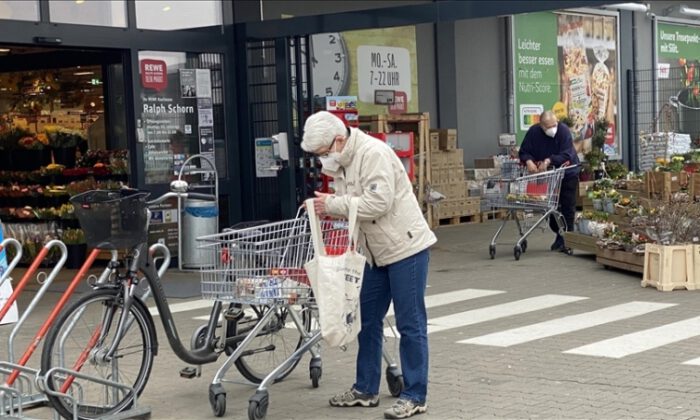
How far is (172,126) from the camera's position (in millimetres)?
14609


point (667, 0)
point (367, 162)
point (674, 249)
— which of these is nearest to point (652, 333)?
point (674, 249)

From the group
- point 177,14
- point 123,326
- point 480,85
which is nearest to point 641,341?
point 123,326

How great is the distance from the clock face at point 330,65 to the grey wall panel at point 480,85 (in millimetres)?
3599

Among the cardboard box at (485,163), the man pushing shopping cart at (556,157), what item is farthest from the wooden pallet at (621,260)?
the cardboard box at (485,163)

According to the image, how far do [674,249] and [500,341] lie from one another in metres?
3.14

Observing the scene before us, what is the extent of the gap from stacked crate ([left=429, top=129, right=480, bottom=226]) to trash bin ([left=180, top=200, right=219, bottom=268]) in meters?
5.19

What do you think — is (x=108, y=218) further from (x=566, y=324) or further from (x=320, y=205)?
(x=566, y=324)

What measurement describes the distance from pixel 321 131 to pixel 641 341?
11.6 ft

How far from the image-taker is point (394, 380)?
286 inches

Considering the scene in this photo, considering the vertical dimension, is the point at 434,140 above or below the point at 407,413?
above

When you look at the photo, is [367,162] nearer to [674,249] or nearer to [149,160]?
[674,249]

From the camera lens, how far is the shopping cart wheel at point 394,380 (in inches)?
286

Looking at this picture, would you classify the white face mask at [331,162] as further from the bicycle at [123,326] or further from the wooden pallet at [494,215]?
the wooden pallet at [494,215]

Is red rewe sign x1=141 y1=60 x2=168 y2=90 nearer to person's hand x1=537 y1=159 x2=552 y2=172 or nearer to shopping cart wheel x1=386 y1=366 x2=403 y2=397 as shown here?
person's hand x1=537 y1=159 x2=552 y2=172
